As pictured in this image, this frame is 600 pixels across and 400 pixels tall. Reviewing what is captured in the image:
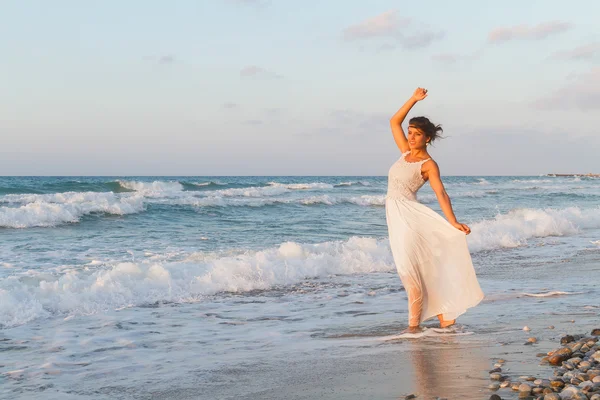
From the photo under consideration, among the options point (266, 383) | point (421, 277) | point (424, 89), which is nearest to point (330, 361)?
point (266, 383)

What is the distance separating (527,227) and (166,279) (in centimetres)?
1147

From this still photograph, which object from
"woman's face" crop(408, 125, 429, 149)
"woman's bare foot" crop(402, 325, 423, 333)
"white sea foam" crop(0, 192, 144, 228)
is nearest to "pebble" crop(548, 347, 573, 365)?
"woman's bare foot" crop(402, 325, 423, 333)

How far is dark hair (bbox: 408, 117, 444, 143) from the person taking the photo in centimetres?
546

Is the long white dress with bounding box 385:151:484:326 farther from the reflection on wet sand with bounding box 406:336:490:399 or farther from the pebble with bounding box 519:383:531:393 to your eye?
the pebble with bounding box 519:383:531:393

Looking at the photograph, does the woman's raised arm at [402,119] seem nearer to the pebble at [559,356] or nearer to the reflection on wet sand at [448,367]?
the reflection on wet sand at [448,367]

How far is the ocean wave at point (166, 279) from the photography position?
7.40 meters

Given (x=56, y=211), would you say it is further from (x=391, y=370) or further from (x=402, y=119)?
(x=391, y=370)

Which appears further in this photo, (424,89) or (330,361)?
(424,89)

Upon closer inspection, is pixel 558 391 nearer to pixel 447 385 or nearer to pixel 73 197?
pixel 447 385

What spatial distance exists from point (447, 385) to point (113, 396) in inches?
84.1

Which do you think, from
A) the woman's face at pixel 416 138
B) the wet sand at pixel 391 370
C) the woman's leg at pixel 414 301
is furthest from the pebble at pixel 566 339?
the woman's face at pixel 416 138

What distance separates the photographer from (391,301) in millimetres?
7648

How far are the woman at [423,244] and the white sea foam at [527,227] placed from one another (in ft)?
27.9

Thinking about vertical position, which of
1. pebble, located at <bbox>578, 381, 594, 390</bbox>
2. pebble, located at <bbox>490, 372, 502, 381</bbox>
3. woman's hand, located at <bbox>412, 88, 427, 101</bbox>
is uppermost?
woman's hand, located at <bbox>412, 88, 427, 101</bbox>
